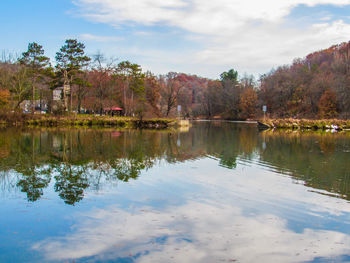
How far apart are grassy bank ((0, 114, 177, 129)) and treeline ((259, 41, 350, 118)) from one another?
26852 mm

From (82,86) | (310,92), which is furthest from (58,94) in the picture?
(310,92)

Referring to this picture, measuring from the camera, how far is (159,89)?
61.5m

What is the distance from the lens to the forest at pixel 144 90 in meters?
42.0

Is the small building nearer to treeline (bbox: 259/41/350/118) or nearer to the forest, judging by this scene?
the forest

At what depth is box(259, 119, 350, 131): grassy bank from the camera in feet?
133

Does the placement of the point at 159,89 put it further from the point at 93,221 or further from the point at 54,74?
the point at 93,221

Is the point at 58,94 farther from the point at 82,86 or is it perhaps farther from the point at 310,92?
the point at 310,92

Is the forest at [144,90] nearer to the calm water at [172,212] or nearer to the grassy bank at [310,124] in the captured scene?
the grassy bank at [310,124]

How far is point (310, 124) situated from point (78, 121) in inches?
1148

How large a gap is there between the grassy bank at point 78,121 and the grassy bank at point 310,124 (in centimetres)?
1346

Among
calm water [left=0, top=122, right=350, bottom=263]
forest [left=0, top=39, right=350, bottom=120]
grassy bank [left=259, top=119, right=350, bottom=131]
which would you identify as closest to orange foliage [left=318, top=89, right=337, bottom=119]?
forest [left=0, top=39, right=350, bottom=120]

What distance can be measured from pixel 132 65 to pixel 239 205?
41.2 m

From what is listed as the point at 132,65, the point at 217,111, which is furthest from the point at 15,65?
the point at 217,111

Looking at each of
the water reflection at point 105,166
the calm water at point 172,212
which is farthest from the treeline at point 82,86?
the calm water at point 172,212
